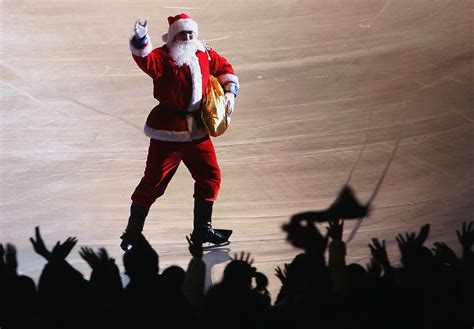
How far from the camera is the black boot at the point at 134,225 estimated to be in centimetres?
547

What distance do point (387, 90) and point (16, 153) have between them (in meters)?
2.80

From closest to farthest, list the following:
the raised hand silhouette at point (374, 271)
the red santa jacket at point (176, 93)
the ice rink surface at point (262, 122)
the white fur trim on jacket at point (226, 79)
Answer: the raised hand silhouette at point (374, 271) → the red santa jacket at point (176, 93) → the white fur trim on jacket at point (226, 79) → the ice rink surface at point (262, 122)

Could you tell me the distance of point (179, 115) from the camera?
5.29 meters

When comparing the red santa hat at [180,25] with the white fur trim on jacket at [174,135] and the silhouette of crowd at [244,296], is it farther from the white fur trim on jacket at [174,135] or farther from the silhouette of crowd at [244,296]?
the silhouette of crowd at [244,296]

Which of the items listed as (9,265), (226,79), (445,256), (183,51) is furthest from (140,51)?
(445,256)

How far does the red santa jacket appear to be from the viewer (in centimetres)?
520

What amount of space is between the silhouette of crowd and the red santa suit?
1.44 metres

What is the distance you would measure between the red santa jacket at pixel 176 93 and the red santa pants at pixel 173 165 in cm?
5

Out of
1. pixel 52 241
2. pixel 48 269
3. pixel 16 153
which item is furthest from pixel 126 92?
pixel 48 269

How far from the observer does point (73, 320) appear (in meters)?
3.54

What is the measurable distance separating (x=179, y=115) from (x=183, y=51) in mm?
320

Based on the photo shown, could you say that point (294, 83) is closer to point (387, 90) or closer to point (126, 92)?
point (387, 90)

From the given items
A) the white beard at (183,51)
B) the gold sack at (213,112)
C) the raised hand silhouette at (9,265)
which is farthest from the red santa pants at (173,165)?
the raised hand silhouette at (9,265)

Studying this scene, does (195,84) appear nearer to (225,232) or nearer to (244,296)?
(225,232)
